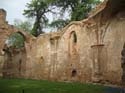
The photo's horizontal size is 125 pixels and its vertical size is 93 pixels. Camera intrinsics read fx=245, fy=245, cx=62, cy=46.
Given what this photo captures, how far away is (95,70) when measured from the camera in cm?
1831

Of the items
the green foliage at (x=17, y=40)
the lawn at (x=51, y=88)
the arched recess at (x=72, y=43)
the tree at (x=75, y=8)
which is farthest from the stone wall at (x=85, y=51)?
the green foliage at (x=17, y=40)

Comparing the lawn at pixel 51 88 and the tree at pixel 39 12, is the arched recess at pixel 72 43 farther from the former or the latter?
the tree at pixel 39 12

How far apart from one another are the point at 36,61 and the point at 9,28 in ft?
16.5

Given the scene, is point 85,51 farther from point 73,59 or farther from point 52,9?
point 52,9

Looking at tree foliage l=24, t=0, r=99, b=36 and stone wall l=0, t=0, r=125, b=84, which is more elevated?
tree foliage l=24, t=0, r=99, b=36

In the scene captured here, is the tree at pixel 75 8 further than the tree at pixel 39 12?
No

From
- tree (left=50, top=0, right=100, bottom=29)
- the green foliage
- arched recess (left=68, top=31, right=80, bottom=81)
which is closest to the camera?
arched recess (left=68, top=31, right=80, bottom=81)

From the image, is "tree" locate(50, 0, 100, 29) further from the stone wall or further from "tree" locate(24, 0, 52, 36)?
the stone wall

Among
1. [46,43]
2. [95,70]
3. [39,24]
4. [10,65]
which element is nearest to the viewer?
[95,70]

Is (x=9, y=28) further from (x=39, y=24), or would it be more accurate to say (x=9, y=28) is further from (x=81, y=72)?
(x=81, y=72)

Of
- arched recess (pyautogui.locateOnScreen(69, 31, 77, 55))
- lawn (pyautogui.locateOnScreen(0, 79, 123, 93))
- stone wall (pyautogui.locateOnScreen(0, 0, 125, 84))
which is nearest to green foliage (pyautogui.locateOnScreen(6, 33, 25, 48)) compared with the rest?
stone wall (pyautogui.locateOnScreen(0, 0, 125, 84))

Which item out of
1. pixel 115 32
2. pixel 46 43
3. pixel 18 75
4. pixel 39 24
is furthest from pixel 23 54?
pixel 115 32

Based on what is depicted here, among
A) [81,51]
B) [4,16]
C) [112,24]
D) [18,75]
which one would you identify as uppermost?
[4,16]

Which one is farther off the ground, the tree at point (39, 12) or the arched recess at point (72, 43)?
the tree at point (39, 12)
